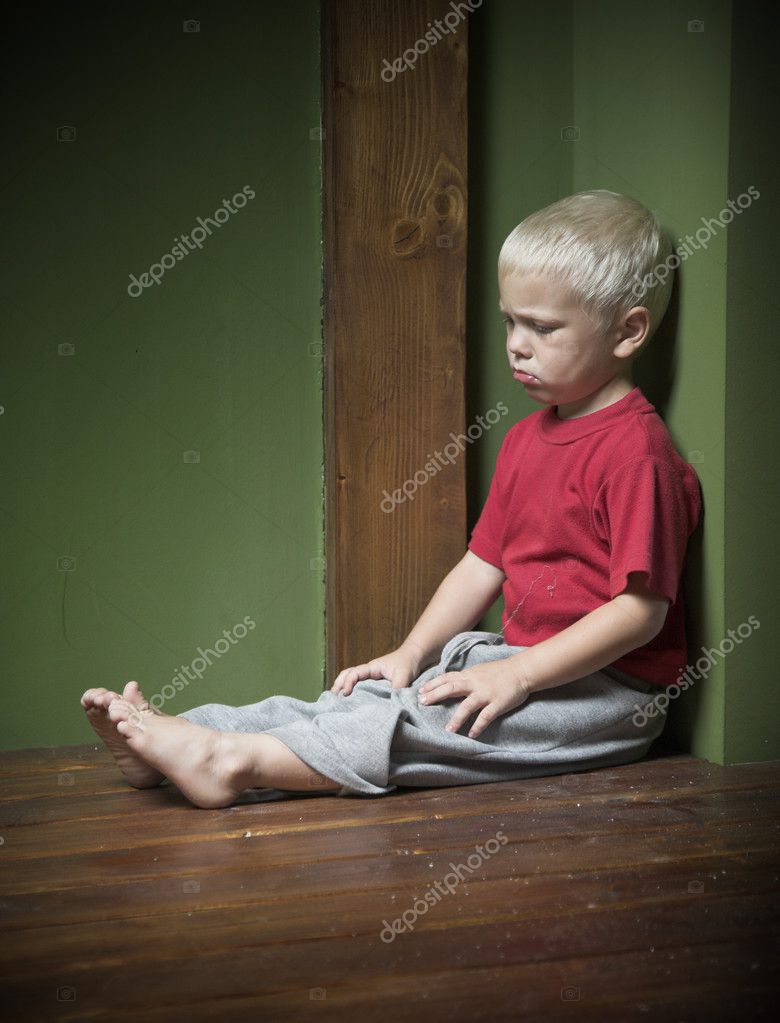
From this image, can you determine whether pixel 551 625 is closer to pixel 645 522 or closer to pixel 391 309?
pixel 645 522

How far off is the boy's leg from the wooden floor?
1.4 inches

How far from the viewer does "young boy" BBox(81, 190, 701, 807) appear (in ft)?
4.81

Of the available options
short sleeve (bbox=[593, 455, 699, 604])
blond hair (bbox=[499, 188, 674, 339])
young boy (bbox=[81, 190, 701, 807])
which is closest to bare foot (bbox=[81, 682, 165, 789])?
young boy (bbox=[81, 190, 701, 807])

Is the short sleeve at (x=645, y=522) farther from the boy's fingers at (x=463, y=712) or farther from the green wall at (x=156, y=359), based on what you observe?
the green wall at (x=156, y=359)

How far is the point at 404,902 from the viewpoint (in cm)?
111

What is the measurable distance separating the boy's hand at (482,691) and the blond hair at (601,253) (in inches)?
20.4

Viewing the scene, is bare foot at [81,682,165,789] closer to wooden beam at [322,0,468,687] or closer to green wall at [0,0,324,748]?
green wall at [0,0,324,748]

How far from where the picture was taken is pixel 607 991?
0.92 metres

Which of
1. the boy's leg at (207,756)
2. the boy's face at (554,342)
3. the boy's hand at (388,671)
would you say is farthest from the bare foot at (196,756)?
the boy's face at (554,342)

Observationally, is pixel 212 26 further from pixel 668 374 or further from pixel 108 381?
pixel 668 374

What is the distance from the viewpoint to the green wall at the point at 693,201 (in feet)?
5.09

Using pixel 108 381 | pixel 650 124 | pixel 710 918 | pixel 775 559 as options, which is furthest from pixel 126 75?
pixel 710 918

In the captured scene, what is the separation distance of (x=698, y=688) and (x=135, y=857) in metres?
0.86

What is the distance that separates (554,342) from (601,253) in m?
0.14
